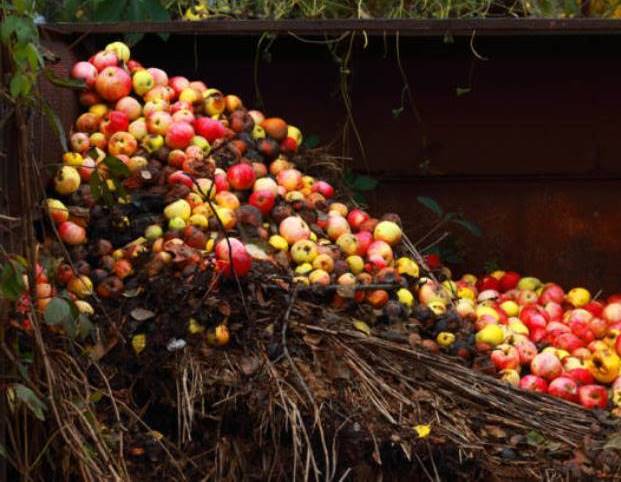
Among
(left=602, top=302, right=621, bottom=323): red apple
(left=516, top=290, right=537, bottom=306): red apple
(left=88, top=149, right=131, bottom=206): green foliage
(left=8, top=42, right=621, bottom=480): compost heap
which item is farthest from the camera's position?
(left=516, top=290, right=537, bottom=306): red apple

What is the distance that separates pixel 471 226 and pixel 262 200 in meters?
1.03

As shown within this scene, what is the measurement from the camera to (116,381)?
3.97 m

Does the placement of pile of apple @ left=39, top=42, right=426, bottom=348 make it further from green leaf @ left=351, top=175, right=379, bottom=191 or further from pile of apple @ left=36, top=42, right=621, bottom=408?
green leaf @ left=351, top=175, right=379, bottom=191

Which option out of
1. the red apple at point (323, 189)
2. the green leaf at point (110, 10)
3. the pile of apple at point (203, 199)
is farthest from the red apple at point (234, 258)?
the green leaf at point (110, 10)

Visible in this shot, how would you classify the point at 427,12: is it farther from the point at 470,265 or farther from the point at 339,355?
the point at 339,355

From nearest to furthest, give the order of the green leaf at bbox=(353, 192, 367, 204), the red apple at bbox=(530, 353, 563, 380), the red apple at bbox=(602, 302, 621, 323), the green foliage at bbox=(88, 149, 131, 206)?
the green foliage at bbox=(88, 149, 131, 206) → the red apple at bbox=(530, 353, 563, 380) → the red apple at bbox=(602, 302, 621, 323) → the green leaf at bbox=(353, 192, 367, 204)

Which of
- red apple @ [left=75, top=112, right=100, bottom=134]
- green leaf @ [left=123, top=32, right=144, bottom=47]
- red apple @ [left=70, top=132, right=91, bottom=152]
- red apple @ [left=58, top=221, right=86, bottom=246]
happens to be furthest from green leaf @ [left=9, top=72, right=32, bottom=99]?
green leaf @ [left=123, top=32, right=144, bottom=47]

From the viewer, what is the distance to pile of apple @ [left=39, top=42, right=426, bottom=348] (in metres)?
4.26

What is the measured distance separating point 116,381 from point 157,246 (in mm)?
502

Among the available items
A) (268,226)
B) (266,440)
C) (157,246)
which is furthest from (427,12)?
(266,440)

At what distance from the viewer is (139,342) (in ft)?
13.1

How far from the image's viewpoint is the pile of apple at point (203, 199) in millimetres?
4258

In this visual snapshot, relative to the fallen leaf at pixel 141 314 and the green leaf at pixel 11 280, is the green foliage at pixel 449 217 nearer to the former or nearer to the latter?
the fallen leaf at pixel 141 314

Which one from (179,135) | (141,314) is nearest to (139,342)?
(141,314)
